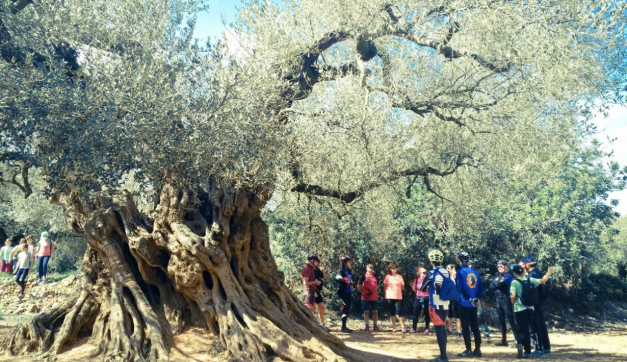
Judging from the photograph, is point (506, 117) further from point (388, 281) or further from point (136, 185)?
point (136, 185)

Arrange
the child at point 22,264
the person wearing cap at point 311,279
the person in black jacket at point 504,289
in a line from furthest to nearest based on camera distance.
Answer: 1. the child at point 22,264
2. the person wearing cap at point 311,279
3. the person in black jacket at point 504,289

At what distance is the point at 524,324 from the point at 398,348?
252 cm

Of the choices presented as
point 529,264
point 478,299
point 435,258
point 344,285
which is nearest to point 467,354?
point 478,299

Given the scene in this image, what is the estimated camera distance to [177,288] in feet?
27.7

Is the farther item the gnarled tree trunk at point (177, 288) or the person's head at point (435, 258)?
the person's head at point (435, 258)

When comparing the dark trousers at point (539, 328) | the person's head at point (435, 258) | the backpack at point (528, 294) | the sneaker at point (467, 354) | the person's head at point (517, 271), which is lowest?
the sneaker at point (467, 354)

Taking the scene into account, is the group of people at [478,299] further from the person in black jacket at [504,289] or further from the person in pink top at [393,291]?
the person in pink top at [393,291]

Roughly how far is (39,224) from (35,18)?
694 inches

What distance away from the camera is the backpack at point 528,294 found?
29.9 feet

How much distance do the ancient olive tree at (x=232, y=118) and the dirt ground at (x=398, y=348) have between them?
287 millimetres

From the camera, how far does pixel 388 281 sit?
13.4 metres

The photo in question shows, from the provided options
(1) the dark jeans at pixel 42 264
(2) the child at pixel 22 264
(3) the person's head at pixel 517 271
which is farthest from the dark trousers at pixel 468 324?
(1) the dark jeans at pixel 42 264

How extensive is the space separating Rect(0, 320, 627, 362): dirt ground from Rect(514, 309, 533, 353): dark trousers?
0.34 meters

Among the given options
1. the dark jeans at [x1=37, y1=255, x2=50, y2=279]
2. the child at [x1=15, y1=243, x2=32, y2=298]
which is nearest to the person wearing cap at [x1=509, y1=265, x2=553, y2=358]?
the child at [x1=15, y1=243, x2=32, y2=298]
